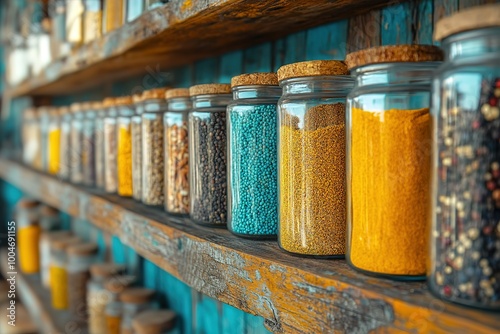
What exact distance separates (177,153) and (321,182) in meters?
0.35

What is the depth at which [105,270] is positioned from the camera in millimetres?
1445

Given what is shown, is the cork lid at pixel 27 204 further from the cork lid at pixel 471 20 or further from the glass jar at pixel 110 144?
the cork lid at pixel 471 20

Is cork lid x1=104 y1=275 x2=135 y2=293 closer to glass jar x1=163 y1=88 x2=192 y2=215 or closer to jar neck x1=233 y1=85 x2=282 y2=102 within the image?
glass jar x1=163 y1=88 x2=192 y2=215

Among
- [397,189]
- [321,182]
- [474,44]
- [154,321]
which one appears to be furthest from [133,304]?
[474,44]

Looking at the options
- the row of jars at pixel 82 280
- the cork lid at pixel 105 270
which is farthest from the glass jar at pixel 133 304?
the cork lid at pixel 105 270

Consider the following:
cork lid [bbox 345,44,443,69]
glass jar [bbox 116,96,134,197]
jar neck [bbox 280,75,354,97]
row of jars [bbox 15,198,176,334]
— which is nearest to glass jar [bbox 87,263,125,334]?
row of jars [bbox 15,198,176,334]

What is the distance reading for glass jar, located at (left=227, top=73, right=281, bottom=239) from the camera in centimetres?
66

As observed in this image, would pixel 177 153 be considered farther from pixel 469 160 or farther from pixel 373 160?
pixel 469 160

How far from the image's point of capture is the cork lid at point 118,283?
1.33m

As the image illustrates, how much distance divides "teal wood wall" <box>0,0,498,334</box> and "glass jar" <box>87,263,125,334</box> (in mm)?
87

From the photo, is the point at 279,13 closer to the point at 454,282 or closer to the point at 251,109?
the point at 251,109

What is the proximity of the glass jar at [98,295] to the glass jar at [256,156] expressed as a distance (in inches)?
30.5

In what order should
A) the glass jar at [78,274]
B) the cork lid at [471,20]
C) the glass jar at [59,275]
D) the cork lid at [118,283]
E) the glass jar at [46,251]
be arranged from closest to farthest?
1. the cork lid at [471,20]
2. the cork lid at [118,283]
3. the glass jar at [78,274]
4. the glass jar at [59,275]
5. the glass jar at [46,251]

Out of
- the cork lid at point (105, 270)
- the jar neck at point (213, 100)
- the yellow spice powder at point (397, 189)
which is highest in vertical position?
the jar neck at point (213, 100)
